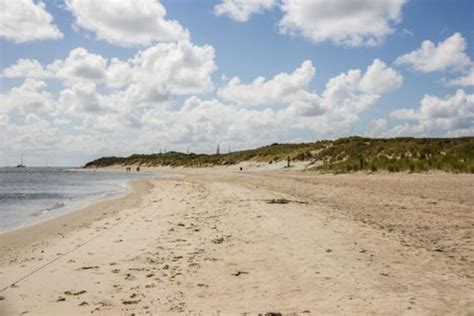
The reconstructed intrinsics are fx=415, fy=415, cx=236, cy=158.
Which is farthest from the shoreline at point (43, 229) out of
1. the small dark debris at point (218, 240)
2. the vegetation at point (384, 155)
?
the vegetation at point (384, 155)

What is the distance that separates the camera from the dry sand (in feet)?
16.9

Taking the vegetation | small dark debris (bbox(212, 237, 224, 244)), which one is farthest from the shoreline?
the vegetation

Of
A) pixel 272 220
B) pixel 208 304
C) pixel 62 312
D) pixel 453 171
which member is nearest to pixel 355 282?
pixel 208 304

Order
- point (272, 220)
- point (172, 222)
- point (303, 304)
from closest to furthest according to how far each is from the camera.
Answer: point (303, 304), point (272, 220), point (172, 222)

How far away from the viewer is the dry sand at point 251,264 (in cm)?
514

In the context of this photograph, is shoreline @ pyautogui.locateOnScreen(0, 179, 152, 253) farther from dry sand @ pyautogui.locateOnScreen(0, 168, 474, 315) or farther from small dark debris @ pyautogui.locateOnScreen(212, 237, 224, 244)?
small dark debris @ pyautogui.locateOnScreen(212, 237, 224, 244)

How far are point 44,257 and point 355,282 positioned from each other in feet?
19.6

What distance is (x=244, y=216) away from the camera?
41.1ft

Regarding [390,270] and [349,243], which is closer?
[390,270]

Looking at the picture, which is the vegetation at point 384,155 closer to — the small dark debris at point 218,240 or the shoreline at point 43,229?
the small dark debris at point 218,240

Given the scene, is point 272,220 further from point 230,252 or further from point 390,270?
point 390,270

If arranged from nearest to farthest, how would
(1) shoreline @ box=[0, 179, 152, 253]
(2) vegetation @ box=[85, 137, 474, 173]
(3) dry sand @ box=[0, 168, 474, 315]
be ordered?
(3) dry sand @ box=[0, 168, 474, 315] → (1) shoreline @ box=[0, 179, 152, 253] → (2) vegetation @ box=[85, 137, 474, 173]

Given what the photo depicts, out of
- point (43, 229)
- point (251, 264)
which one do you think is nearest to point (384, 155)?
point (43, 229)

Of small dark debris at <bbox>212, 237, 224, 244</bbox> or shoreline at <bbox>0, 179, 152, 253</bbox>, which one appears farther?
shoreline at <bbox>0, 179, 152, 253</bbox>
